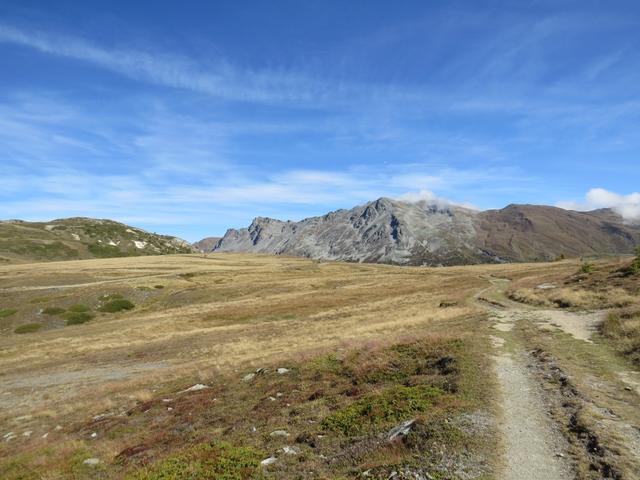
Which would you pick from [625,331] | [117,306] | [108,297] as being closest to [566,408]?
[625,331]

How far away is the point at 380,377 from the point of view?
22.7m

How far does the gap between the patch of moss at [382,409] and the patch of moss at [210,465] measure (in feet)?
11.9

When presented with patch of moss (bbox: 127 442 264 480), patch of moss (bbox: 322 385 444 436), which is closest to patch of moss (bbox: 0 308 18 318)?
patch of moss (bbox: 127 442 264 480)

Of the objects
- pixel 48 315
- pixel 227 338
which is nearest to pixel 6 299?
pixel 48 315

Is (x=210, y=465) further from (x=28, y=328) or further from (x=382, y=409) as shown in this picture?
(x=28, y=328)

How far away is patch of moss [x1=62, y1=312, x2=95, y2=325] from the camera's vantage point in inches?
2628

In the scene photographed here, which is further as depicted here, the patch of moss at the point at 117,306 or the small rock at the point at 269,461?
the patch of moss at the point at 117,306

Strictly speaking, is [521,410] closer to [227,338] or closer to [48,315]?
[227,338]

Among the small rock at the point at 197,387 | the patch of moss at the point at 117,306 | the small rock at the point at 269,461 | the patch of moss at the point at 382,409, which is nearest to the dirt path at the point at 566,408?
the patch of moss at the point at 382,409

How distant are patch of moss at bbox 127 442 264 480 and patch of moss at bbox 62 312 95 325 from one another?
202 ft

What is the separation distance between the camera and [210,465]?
47.1 feet

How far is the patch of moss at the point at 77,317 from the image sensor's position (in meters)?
66.8

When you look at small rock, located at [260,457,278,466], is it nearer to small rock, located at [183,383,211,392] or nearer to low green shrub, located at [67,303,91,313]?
small rock, located at [183,383,211,392]

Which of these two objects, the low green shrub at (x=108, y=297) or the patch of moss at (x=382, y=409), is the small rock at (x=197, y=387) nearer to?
the patch of moss at (x=382, y=409)
